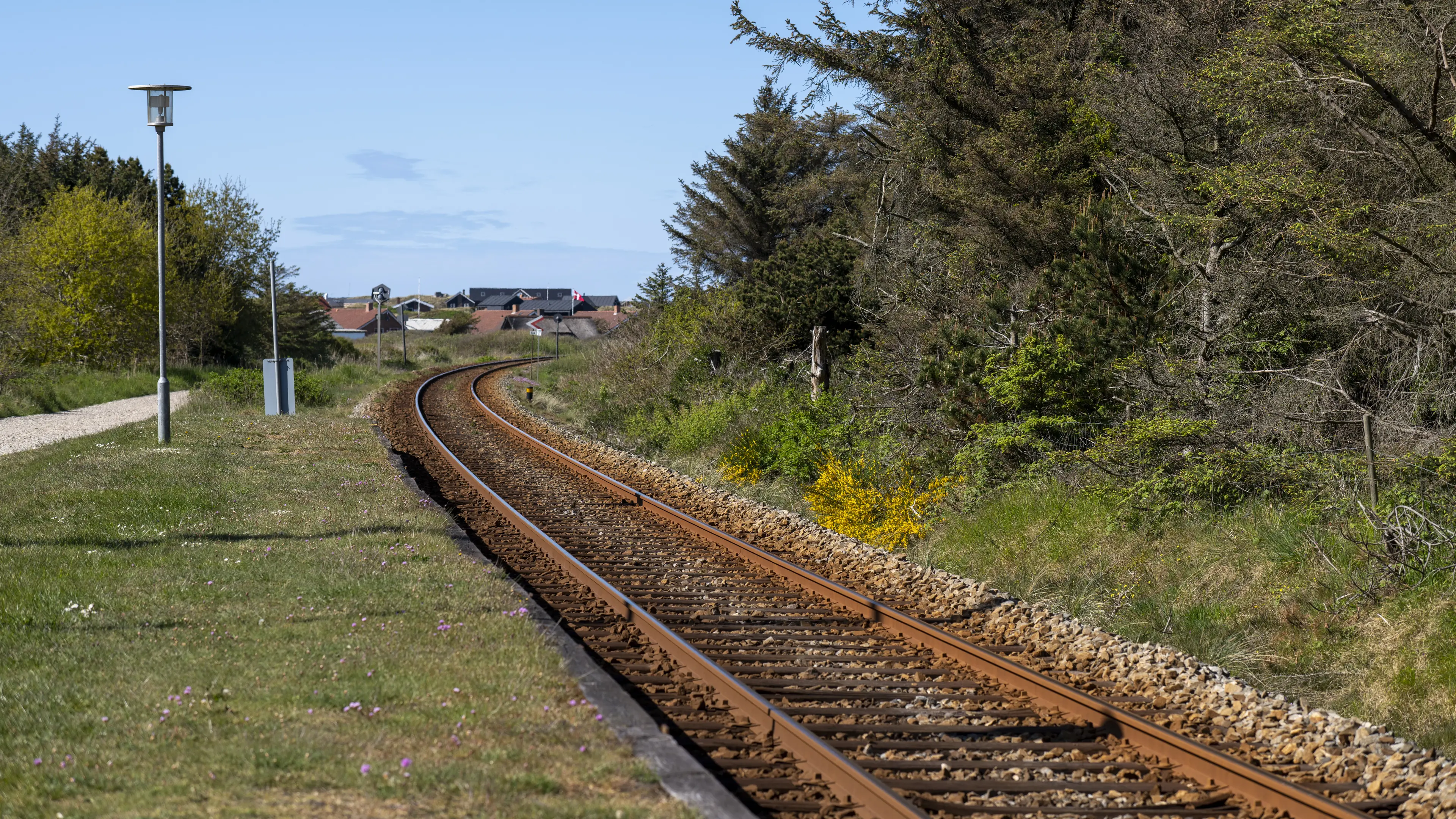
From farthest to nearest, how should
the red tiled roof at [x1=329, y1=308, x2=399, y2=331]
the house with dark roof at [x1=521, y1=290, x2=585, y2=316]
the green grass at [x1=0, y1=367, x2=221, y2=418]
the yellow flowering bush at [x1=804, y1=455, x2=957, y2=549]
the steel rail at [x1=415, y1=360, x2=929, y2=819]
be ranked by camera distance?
the house with dark roof at [x1=521, y1=290, x2=585, y2=316]
the red tiled roof at [x1=329, y1=308, x2=399, y2=331]
the green grass at [x1=0, y1=367, x2=221, y2=418]
the yellow flowering bush at [x1=804, y1=455, x2=957, y2=549]
the steel rail at [x1=415, y1=360, x2=929, y2=819]

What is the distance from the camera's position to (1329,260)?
1044 cm

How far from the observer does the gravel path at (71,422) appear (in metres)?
22.2

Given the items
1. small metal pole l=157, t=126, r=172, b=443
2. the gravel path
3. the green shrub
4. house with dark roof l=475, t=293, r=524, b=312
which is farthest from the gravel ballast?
house with dark roof l=475, t=293, r=524, b=312

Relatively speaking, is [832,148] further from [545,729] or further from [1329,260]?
[545,729]

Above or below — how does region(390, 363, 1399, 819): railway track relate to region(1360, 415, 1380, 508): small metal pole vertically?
below

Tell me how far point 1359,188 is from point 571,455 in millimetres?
14527

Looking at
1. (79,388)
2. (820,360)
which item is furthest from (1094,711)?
(79,388)

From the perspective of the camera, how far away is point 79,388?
3381 centimetres

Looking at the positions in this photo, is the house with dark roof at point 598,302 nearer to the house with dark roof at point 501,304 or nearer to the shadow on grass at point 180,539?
the house with dark roof at point 501,304

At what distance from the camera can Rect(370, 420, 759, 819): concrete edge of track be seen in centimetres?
512

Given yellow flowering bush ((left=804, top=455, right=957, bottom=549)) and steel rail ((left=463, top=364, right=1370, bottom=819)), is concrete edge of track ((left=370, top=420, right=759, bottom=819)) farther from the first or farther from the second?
yellow flowering bush ((left=804, top=455, right=957, bottom=549))

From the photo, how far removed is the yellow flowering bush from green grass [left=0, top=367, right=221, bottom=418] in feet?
74.0

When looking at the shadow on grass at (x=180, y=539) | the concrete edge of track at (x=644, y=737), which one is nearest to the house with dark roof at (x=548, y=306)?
the shadow on grass at (x=180, y=539)

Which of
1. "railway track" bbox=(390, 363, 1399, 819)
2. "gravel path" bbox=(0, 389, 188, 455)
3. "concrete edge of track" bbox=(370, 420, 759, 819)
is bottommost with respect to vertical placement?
"railway track" bbox=(390, 363, 1399, 819)
